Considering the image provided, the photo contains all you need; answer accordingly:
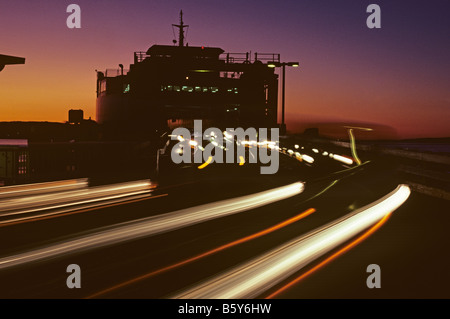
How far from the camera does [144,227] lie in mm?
9125

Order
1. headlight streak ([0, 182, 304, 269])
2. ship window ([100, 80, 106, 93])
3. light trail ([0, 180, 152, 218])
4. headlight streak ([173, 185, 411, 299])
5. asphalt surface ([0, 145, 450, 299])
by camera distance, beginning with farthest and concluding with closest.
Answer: ship window ([100, 80, 106, 93]) < light trail ([0, 180, 152, 218]) < headlight streak ([0, 182, 304, 269]) < asphalt surface ([0, 145, 450, 299]) < headlight streak ([173, 185, 411, 299])

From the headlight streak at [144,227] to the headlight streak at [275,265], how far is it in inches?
94.2

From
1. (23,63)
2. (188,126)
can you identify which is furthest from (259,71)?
(23,63)

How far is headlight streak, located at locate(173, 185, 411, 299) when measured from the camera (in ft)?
17.8

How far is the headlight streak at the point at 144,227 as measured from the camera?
6965mm

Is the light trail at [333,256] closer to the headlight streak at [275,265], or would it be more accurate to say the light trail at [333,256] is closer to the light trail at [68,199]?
the headlight streak at [275,265]

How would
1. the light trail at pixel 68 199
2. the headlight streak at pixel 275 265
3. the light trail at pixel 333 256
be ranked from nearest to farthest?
the headlight streak at pixel 275 265 < the light trail at pixel 333 256 < the light trail at pixel 68 199

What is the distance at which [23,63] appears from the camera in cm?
1570

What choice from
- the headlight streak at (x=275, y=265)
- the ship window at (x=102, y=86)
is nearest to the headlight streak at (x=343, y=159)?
the headlight streak at (x=275, y=265)

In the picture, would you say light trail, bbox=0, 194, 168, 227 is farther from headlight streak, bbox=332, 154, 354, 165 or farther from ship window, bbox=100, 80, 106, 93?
→ ship window, bbox=100, 80, 106, 93

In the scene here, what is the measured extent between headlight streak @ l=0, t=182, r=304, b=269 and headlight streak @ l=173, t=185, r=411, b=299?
2.39 metres

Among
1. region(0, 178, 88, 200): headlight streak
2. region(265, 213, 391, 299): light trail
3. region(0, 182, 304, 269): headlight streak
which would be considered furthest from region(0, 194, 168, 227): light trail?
region(265, 213, 391, 299): light trail
